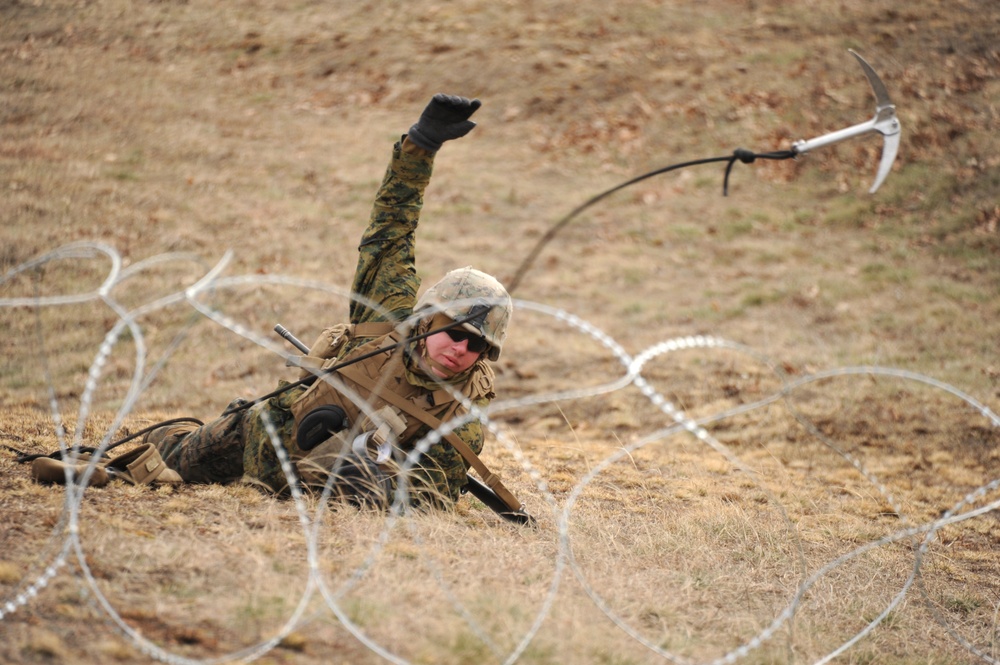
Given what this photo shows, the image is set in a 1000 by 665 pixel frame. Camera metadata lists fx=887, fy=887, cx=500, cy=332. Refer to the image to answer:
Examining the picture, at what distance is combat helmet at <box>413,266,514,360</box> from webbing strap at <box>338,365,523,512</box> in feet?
1.50

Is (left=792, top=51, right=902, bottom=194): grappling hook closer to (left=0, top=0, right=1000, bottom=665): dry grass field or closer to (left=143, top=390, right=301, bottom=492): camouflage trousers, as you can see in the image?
(left=0, top=0, right=1000, bottom=665): dry grass field

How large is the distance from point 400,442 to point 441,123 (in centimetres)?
165

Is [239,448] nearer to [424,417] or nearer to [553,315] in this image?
[424,417]

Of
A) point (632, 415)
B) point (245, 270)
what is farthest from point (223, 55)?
point (632, 415)

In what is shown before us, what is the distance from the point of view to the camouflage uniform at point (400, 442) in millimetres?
4613

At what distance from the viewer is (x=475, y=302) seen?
434 centimetres

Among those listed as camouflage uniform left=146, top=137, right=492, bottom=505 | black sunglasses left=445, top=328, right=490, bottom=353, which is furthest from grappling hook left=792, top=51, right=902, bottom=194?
camouflage uniform left=146, top=137, right=492, bottom=505

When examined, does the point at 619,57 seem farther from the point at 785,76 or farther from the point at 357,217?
the point at 357,217

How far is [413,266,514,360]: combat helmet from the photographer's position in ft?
14.4

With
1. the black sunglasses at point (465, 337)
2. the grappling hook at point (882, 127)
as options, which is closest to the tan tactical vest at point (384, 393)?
the black sunglasses at point (465, 337)

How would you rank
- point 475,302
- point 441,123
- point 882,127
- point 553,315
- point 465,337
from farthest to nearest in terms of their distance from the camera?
point 553,315, point 441,123, point 465,337, point 475,302, point 882,127

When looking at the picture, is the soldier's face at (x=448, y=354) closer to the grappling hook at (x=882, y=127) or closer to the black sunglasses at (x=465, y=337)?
the black sunglasses at (x=465, y=337)

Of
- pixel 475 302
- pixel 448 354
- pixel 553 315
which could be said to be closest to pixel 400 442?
pixel 448 354

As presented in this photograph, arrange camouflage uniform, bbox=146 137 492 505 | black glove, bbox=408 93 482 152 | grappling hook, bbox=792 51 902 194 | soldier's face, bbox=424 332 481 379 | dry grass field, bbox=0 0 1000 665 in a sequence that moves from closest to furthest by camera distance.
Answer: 1. dry grass field, bbox=0 0 1000 665
2. grappling hook, bbox=792 51 902 194
3. soldier's face, bbox=424 332 481 379
4. black glove, bbox=408 93 482 152
5. camouflage uniform, bbox=146 137 492 505
